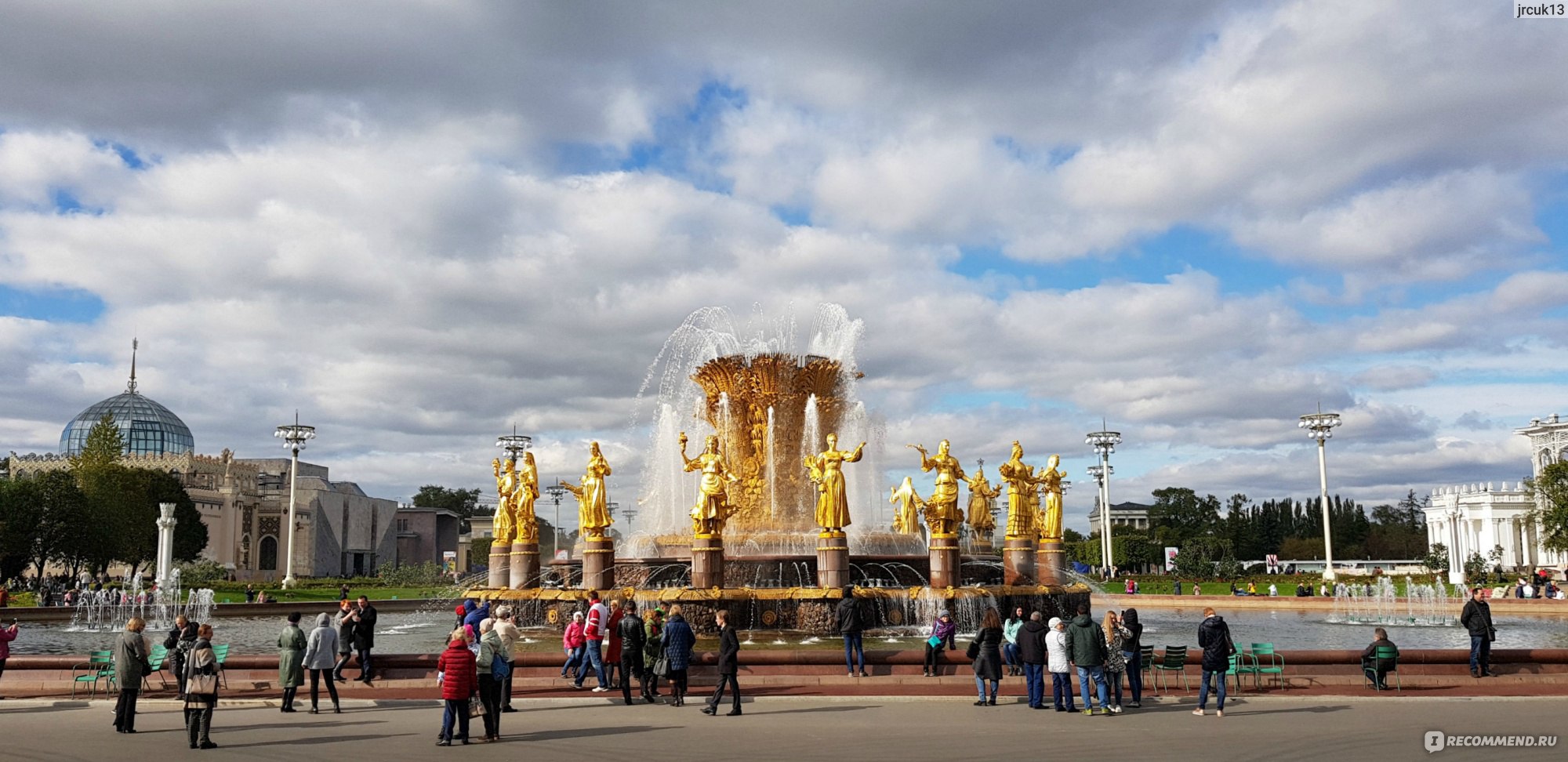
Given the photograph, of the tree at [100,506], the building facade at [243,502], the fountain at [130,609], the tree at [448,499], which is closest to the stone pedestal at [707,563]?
the fountain at [130,609]

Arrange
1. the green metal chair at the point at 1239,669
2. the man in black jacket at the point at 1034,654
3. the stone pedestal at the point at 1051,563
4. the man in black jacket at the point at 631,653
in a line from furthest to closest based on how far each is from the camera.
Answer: the stone pedestal at the point at 1051,563, the green metal chair at the point at 1239,669, the man in black jacket at the point at 631,653, the man in black jacket at the point at 1034,654

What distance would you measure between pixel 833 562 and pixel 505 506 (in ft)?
35.7

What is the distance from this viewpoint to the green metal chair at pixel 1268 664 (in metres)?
15.9

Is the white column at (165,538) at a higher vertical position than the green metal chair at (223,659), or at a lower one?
higher

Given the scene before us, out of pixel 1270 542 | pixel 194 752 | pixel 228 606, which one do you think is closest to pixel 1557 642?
pixel 194 752

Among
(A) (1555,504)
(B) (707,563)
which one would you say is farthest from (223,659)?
(A) (1555,504)

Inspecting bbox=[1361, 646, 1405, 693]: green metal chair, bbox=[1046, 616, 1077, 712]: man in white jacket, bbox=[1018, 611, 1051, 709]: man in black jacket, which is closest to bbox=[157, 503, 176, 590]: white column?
bbox=[1018, 611, 1051, 709]: man in black jacket

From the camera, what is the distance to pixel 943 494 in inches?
1003

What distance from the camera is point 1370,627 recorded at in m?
32.8

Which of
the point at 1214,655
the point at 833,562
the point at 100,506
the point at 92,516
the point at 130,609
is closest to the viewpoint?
the point at 1214,655

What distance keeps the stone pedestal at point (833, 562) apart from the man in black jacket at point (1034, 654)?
9.56m

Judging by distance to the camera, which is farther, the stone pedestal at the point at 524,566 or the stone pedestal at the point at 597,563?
the stone pedestal at the point at 524,566

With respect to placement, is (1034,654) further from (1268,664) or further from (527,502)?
(527,502)

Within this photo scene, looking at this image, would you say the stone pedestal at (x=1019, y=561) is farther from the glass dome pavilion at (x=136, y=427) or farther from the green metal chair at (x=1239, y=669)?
the glass dome pavilion at (x=136, y=427)
